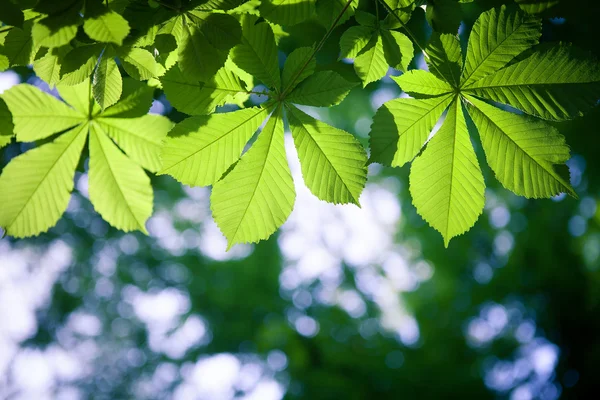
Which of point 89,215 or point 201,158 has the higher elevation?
point 201,158

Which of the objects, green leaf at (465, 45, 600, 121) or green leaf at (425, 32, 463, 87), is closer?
green leaf at (465, 45, 600, 121)

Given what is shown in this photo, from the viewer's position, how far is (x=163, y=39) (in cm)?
100

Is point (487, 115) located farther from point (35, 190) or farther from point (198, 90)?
point (35, 190)

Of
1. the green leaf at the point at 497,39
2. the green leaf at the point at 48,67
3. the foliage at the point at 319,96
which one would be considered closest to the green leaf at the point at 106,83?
the foliage at the point at 319,96

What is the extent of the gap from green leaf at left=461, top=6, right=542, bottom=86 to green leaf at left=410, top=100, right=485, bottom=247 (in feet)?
0.56

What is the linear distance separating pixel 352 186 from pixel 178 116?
3826 mm

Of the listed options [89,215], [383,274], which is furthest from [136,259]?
[383,274]

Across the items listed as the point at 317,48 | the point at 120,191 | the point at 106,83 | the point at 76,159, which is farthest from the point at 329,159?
the point at 76,159

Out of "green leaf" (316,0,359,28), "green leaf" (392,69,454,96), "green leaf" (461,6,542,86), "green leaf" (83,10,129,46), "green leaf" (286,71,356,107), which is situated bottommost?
"green leaf" (83,10,129,46)

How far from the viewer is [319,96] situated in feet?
3.53

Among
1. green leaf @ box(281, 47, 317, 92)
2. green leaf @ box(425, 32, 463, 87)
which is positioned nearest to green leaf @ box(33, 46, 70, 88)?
green leaf @ box(281, 47, 317, 92)

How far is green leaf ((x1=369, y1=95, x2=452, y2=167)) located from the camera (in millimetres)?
1046

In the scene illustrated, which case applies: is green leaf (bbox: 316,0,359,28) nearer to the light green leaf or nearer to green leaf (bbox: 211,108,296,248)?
green leaf (bbox: 211,108,296,248)

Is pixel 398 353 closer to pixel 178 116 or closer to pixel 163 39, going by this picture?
pixel 178 116
